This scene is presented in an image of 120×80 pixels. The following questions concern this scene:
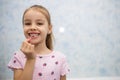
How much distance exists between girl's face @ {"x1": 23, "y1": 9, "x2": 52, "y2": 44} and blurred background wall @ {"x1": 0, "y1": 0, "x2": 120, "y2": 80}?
0.69 m

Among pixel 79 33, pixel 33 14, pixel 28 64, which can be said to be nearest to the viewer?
pixel 28 64

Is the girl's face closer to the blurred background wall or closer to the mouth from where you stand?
the mouth

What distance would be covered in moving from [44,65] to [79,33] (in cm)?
73

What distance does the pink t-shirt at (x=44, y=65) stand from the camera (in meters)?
0.88

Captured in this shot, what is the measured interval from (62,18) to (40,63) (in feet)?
2.37

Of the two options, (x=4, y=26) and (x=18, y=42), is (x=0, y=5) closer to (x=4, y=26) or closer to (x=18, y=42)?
(x=4, y=26)

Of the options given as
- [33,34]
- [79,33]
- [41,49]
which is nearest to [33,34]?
[33,34]

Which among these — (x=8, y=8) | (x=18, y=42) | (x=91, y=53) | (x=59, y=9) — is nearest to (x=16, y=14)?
(x=8, y=8)

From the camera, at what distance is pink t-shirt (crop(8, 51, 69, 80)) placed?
0.88 m

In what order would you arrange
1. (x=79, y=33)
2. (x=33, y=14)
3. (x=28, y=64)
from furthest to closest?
(x=79, y=33)
(x=33, y=14)
(x=28, y=64)

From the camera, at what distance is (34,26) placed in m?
0.85

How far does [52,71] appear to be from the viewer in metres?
0.91

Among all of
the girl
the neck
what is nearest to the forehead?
the girl

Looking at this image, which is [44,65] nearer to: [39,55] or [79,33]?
[39,55]
